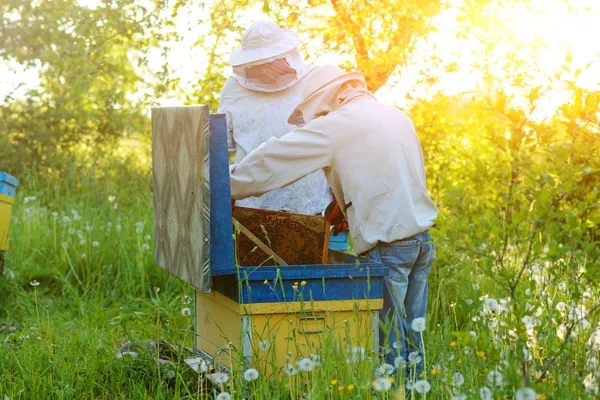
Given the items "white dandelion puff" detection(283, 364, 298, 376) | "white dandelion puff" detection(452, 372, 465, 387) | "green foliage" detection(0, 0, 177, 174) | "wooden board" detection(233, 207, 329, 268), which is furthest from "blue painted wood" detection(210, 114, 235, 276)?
"green foliage" detection(0, 0, 177, 174)

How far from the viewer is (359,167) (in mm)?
3928

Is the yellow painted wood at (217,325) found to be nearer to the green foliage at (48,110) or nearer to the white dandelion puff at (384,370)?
the white dandelion puff at (384,370)

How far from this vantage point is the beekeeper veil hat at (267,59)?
513cm

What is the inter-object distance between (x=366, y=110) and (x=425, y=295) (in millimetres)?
1019

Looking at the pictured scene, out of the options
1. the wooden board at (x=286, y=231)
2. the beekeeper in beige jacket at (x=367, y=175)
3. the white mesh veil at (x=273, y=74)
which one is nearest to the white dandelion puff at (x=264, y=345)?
the beekeeper in beige jacket at (x=367, y=175)

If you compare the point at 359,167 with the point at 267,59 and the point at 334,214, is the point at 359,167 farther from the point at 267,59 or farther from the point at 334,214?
the point at 267,59

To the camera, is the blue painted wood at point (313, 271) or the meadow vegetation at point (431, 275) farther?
the blue painted wood at point (313, 271)

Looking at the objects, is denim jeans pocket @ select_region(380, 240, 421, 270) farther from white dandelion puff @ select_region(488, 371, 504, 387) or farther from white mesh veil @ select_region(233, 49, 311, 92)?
white mesh veil @ select_region(233, 49, 311, 92)

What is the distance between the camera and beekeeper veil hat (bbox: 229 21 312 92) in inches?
202

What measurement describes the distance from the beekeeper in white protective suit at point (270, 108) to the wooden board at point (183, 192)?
3.47 ft

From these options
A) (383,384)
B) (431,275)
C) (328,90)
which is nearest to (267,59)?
(328,90)

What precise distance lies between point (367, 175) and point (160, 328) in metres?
1.94

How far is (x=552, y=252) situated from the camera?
266 cm

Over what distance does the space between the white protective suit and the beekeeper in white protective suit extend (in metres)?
1.40
